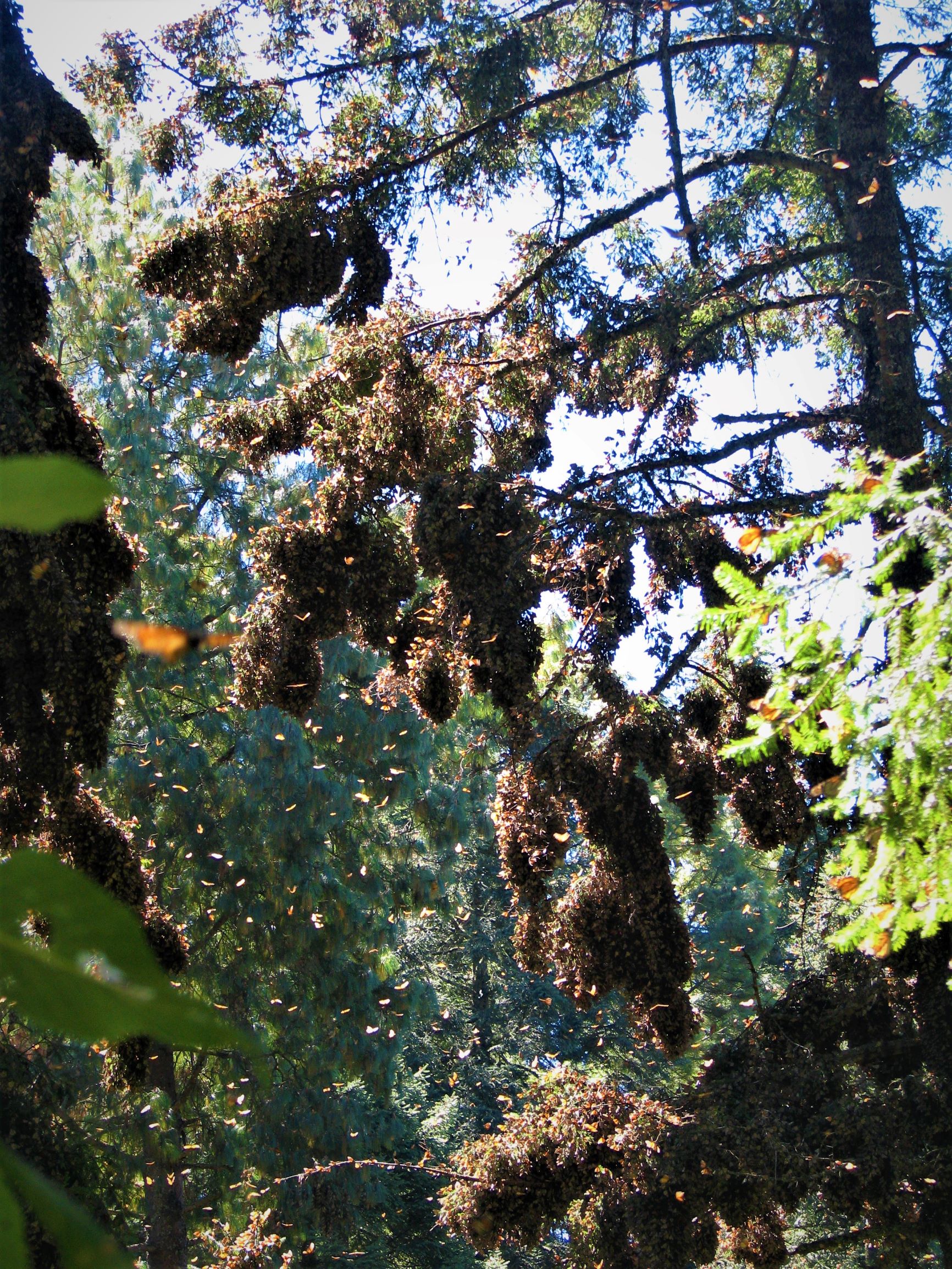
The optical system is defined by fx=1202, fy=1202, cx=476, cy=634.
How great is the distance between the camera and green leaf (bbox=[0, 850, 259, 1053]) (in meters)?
0.43

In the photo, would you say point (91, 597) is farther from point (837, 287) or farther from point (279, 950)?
point (279, 950)

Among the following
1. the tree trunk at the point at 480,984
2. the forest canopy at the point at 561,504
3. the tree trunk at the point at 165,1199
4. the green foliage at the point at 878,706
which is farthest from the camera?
the tree trunk at the point at 480,984

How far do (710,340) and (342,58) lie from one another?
3.23 m

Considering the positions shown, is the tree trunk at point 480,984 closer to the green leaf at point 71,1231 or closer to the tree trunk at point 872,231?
the tree trunk at point 872,231

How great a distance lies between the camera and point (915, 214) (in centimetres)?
941

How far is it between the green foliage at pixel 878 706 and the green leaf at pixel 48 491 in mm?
2605

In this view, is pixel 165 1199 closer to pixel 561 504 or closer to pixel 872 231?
Result: pixel 561 504

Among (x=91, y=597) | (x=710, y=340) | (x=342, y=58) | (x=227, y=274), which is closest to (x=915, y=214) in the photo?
(x=710, y=340)

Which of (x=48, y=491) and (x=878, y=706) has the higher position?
(x=878, y=706)

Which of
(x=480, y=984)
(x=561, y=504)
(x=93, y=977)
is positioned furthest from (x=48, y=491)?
(x=480, y=984)

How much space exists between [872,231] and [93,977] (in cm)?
833

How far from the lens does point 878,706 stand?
3.03m

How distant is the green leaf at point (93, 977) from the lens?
1.41 feet

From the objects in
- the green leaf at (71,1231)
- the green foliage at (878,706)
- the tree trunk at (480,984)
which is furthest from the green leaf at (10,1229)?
the tree trunk at (480,984)
